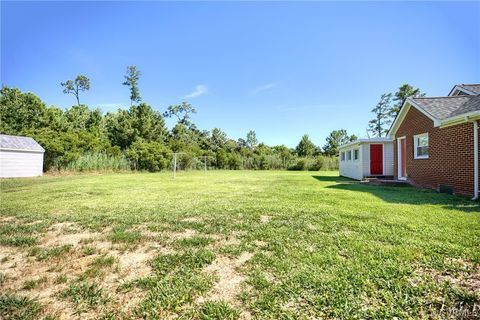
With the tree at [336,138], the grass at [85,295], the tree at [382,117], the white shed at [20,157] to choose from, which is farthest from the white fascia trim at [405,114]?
the tree at [336,138]

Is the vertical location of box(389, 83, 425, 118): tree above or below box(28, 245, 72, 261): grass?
above

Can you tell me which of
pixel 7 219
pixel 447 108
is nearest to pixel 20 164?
pixel 7 219

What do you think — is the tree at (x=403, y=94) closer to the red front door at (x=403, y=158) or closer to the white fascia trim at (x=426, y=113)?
the red front door at (x=403, y=158)

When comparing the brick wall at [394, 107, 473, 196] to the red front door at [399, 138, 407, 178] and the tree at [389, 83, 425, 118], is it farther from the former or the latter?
the tree at [389, 83, 425, 118]

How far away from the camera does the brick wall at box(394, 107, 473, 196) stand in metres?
6.82

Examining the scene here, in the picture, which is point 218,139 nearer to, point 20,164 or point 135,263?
point 20,164

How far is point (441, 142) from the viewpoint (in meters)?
7.98

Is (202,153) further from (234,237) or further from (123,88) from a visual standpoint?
(234,237)

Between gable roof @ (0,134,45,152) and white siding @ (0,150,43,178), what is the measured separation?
271 millimetres

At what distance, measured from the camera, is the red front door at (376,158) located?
1323 cm

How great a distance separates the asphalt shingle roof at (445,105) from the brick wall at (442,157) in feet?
1.13

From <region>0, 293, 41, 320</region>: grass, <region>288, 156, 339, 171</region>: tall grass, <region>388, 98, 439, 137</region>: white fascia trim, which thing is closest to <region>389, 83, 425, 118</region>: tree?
<region>288, 156, 339, 171</region>: tall grass

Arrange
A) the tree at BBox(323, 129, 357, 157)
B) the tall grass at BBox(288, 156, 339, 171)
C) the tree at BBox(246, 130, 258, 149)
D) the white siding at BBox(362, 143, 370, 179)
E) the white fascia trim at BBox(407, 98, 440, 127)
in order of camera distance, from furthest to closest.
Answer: the tree at BBox(246, 130, 258, 149) < the tree at BBox(323, 129, 357, 157) < the tall grass at BBox(288, 156, 339, 171) < the white siding at BBox(362, 143, 370, 179) < the white fascia trim at BBox(407, 98, 440, 127)

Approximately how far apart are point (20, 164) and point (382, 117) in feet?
138
